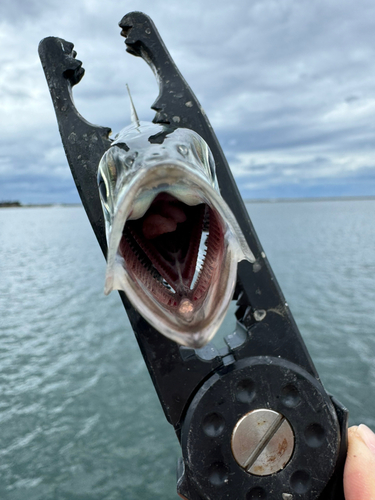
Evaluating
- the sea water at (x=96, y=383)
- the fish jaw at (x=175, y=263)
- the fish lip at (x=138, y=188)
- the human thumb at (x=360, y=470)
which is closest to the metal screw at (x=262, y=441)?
the human thumb at (x=360, y=470)

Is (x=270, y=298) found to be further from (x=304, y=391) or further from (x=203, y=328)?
(x=203, y=328)

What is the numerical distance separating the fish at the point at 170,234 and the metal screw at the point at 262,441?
27.3 inches

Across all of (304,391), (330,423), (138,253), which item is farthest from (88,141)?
(330,423)

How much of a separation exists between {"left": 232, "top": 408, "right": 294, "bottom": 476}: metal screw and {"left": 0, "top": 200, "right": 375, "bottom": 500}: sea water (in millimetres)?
3156

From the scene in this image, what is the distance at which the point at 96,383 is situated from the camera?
21.3ft

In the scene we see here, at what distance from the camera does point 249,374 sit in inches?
72.1

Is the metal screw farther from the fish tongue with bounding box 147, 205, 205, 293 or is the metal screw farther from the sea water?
the sea water

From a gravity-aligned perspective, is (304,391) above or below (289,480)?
above

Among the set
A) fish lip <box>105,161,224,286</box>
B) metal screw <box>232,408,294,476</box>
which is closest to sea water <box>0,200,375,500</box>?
metal screw <box>232,408,294,476</box>

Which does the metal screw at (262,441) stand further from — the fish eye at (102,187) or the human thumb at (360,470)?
the fish eye at (102,187)

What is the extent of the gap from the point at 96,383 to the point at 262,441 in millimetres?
5189

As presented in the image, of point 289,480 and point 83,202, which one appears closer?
point 289,480

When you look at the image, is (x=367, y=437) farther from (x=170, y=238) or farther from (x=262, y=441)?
(x=170, y=238)

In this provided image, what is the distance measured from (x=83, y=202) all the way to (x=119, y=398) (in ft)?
15.5
